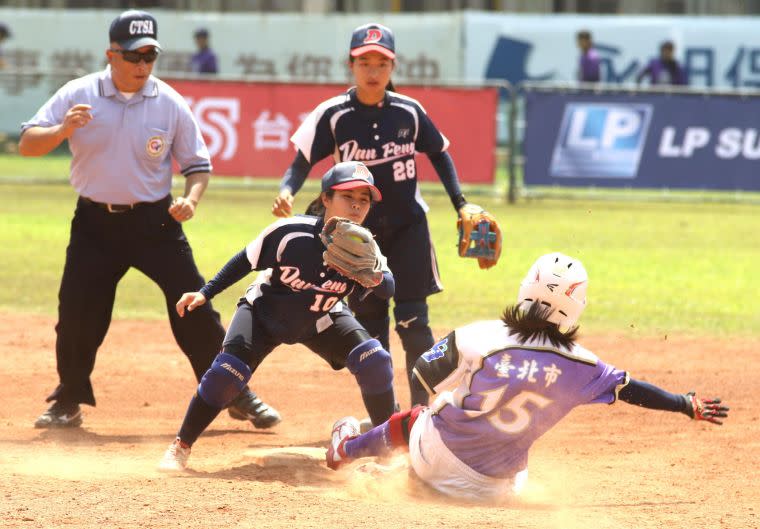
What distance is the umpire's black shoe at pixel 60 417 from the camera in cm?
762

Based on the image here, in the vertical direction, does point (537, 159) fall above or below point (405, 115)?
below

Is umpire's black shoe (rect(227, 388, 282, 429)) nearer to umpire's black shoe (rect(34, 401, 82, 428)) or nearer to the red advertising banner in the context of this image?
umpire's black shoe (rect(34, 401, 82, 428))

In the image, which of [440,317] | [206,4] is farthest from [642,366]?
[206,4]

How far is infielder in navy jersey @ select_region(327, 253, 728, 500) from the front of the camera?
5.64m

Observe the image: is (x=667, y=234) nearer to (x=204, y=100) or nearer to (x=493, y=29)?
(x=204, y=100)

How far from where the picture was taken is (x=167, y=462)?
645 cm

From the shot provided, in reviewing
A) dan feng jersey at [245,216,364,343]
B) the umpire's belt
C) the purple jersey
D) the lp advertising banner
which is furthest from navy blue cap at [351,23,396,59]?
the purple jersey

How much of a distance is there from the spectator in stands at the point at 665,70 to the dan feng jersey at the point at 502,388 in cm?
1865

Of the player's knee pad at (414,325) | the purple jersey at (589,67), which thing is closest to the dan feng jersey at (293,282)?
the player's knee pad at (414,325)

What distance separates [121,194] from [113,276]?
53 cm

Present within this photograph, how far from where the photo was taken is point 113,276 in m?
7.55

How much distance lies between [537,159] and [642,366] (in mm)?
10911

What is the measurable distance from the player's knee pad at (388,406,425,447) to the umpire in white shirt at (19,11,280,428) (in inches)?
67.4

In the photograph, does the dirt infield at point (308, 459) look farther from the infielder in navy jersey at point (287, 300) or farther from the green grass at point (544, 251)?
the green grass at point (544, 251)
